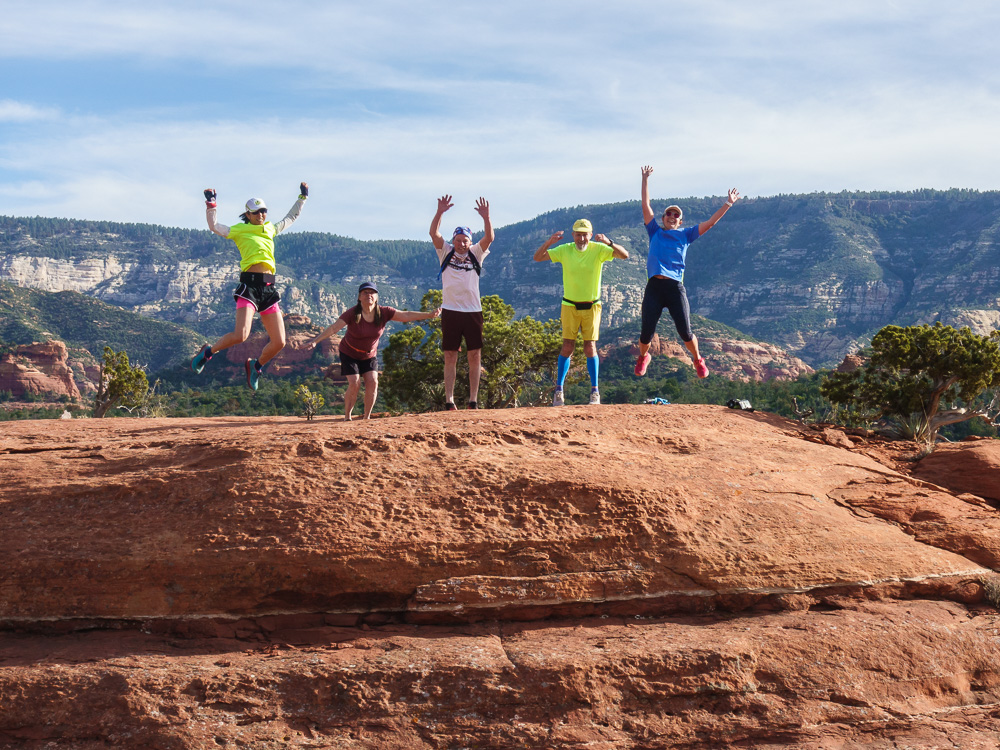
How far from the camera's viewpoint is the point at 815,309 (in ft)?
459

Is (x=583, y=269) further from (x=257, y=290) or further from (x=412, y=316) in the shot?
(x=257, y=290)

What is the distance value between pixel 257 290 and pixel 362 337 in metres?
1.41

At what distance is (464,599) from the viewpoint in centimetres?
732

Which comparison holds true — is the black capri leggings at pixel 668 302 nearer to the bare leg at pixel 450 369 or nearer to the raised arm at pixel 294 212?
the bare leg at pixel 450 369

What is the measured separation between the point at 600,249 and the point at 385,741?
6826mm

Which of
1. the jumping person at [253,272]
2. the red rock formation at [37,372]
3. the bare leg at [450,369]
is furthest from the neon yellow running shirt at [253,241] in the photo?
the red rock formation at [37,372]

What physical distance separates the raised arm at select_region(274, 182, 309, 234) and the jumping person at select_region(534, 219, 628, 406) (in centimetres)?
Result: 319

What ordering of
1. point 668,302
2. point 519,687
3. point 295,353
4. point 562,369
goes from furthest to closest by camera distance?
point 295,353 < point 562,369 < point 668,302 < point 519,687

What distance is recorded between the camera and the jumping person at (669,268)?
34.7ft

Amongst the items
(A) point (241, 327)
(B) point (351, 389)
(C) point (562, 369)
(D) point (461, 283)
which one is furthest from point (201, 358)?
(C) point (562, 369)

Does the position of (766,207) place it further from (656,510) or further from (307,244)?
(656,510)

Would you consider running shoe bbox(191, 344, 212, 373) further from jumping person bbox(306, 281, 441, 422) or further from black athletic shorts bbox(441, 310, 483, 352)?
black athletic shorts bbox(441, 310, 483, 352)

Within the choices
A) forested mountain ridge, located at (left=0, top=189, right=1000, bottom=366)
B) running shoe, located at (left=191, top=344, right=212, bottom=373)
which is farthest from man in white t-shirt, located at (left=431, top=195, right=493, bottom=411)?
forested mountain ridge, located at (left=0, top=189, right=1000, bottom=366)

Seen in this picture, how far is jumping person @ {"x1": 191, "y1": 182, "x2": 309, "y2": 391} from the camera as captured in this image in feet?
31.3
